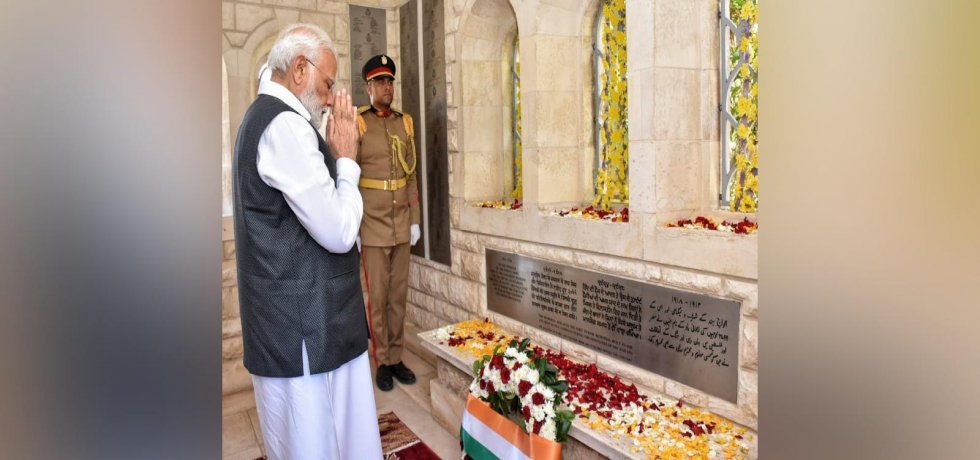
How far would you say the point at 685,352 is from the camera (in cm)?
246

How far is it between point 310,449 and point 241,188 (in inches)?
33.6

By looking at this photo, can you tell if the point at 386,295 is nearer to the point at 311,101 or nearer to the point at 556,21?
the point at 556,21

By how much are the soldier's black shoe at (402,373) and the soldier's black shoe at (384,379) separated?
0.05 meters

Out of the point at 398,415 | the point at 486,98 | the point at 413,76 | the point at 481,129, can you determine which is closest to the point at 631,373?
the point at 398,415

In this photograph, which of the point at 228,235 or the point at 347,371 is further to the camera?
the point at 228,235

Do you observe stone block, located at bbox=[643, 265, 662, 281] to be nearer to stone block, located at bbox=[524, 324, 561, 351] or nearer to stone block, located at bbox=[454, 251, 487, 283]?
stone block, located at bbox=[524, 324, 561, 351]

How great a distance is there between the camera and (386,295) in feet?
13.9

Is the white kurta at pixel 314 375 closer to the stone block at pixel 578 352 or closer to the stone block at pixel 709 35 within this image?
the stone block at pixel 578 352

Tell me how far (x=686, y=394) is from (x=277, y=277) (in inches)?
70.8

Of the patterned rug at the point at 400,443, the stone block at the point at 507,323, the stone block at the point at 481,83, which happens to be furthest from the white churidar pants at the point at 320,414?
the stone block at the point at 481,83
